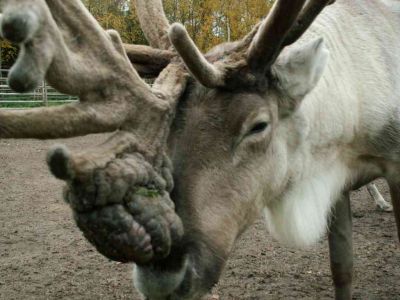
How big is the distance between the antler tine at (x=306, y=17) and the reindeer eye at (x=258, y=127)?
0.37 metres

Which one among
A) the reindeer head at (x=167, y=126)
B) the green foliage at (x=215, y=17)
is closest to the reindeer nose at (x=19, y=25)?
the reindeer head at (x=167, y=126)

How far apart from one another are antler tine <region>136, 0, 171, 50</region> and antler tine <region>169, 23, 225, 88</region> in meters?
0.77

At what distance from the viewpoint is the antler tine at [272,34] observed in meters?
2.35

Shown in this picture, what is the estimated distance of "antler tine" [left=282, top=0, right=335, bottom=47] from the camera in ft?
8.00

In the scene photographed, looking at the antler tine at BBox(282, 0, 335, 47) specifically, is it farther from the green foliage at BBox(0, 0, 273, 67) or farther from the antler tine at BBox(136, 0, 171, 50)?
the green foliage at BBox(0, 0, 273, 67)

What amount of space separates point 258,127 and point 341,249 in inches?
72.1

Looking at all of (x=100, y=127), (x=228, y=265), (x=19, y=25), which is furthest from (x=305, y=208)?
(x=19, y=25)

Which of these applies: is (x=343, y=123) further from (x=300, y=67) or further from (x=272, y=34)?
(x=272, y=34)

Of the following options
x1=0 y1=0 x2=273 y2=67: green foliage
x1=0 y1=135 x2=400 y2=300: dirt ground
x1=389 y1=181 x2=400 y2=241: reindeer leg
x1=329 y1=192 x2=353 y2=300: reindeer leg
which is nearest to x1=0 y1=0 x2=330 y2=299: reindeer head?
x1=389 y1=181 x2=400 y2=241: reindeer leg

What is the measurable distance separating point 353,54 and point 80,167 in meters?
2.07

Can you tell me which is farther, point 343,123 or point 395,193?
point 395,193

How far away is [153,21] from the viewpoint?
3121 mm

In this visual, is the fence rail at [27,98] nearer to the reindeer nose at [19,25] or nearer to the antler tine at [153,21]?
the antler tine at [153,21]

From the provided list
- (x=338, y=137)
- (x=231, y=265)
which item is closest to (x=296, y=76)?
(x=338, y=137)
